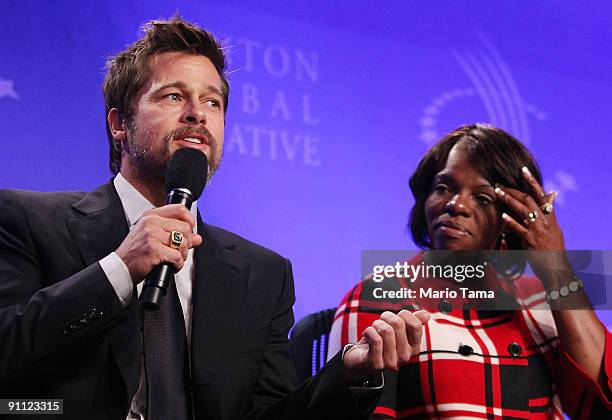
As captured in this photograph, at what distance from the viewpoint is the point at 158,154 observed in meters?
1.98

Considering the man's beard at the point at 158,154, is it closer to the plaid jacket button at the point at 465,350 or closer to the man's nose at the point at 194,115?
the man's nose at the point at 194,115

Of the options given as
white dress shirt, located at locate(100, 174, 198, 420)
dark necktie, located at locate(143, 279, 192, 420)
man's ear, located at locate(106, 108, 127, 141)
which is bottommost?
dark necktie, located at locate(143, 279, 192, 420)

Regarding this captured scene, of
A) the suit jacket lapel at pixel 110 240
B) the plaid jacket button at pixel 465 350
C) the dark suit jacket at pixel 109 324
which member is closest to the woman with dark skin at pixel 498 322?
the plaid jacket button at pixel 465 350

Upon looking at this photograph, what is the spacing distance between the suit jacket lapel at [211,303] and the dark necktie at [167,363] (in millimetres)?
28

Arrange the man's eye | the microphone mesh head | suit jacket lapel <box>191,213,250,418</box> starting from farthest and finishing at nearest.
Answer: the man's eye
suit jacket lapel <box>191,213,250,418</box>
the microphone mesh head

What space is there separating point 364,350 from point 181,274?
1.77 feet

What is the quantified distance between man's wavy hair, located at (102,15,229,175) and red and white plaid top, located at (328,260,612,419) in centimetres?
79

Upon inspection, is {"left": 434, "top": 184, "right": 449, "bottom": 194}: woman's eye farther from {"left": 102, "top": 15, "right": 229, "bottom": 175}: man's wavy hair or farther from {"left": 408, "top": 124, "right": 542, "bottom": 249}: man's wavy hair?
{"left": 102, "top": 15, "right": 229, "bottom": 175}: man's wavy hair

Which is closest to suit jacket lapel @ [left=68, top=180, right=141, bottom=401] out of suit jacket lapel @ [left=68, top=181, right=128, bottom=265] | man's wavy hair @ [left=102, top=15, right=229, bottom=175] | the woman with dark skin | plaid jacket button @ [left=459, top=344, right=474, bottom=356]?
suit jacket lapel @ [left=68, top=181, right=128, bottom=265]

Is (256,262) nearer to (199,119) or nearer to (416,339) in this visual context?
(199,119)

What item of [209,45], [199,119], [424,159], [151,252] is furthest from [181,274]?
[424,159]

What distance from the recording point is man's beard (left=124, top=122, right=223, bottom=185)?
6.49 ft

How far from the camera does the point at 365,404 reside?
5.65ft

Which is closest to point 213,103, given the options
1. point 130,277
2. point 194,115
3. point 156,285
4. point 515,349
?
point 194,115
